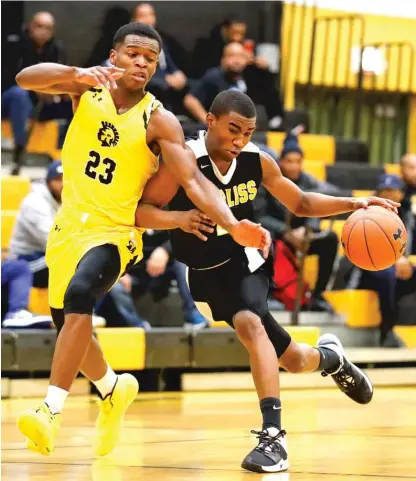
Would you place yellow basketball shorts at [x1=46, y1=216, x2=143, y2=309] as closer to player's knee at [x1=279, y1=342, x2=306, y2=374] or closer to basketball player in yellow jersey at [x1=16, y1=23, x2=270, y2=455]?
basketball player in yellow jersey at [x1=16, y1=23, x2=270, y2=455]

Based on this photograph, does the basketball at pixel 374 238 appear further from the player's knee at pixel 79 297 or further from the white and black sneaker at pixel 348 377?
the player's knee at pixel 79 297

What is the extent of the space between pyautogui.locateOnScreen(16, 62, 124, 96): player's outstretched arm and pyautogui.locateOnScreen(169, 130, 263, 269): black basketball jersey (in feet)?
1.75

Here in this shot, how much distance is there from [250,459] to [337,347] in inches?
53.7

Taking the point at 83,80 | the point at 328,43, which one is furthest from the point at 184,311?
the point at 328,43

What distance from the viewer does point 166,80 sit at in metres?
10.9

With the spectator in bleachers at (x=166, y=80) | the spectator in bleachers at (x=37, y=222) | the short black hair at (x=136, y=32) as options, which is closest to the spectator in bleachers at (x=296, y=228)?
the spectator in bleachers at (x=166, y=80)

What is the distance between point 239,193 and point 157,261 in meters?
3.58

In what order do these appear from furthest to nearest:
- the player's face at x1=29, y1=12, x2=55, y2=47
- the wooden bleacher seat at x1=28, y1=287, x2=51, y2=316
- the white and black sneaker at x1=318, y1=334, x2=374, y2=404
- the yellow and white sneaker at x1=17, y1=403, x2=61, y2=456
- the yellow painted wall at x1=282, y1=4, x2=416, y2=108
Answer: the yellow painted wall at x1=282, y1=4, x2=416, y2=108 → the player's face at x1=29, y1=12, x2=55, y2=47 → the wooden bleacher seat at x1=28, y1=287, x2=51, y2=316 → the white and black sneaker at x1=318, y1=334, x2=374, y2=404 → the yellow and white sneaker at x1=17, y1=403, x2=61, y2=456

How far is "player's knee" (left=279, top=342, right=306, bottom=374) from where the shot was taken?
17.8 feet

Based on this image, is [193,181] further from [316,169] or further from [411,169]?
[316,169]

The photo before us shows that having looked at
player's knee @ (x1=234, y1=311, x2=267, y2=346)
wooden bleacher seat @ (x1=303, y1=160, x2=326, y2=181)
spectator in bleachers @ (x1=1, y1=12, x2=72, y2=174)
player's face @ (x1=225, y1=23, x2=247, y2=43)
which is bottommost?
player's knee @ (x1=234, y1=311, x2=267, y2=346)

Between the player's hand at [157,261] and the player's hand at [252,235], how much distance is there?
4.19 meters

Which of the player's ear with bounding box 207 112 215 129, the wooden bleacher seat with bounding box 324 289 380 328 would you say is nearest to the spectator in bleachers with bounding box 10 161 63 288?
the wooden bleacher seat with bounding box 324 289 380 328

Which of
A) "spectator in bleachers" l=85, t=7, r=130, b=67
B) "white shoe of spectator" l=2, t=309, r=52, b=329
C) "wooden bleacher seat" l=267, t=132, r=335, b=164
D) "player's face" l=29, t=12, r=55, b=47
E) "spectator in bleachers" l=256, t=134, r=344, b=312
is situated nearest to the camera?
"white shoe of spectator" l=2, t=309, r=52, b=329
